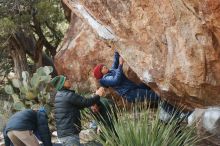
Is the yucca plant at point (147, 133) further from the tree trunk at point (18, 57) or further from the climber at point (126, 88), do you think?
the tree trunk at point (18, 57)

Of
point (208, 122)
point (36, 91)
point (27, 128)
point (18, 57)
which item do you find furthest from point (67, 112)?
point (18, 57)

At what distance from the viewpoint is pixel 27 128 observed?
7.82 metres

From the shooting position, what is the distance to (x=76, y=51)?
13.0m

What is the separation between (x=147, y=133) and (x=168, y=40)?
1.30 m

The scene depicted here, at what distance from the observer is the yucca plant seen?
6.30m

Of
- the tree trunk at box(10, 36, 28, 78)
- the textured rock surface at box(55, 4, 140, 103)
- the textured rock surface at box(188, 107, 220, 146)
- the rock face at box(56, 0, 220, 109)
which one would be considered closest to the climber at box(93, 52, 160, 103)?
the rock face at box(56, 0, 220, 109)

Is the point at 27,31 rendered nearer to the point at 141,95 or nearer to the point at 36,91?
the point at 36,91

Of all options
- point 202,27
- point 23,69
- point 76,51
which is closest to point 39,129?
point 202,27

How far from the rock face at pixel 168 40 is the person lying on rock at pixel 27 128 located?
5.38ft

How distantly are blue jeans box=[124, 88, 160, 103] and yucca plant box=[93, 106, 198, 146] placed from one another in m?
1.15

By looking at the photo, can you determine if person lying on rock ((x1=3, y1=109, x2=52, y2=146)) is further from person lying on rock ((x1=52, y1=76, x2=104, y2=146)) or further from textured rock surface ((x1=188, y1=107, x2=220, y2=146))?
textured rock surface ((x1=188, y1=107, x2=220, y2=146))

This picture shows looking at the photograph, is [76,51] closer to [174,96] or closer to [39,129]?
[39,129]

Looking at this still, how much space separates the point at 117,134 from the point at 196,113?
1257mm

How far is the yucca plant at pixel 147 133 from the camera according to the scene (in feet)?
20.7
